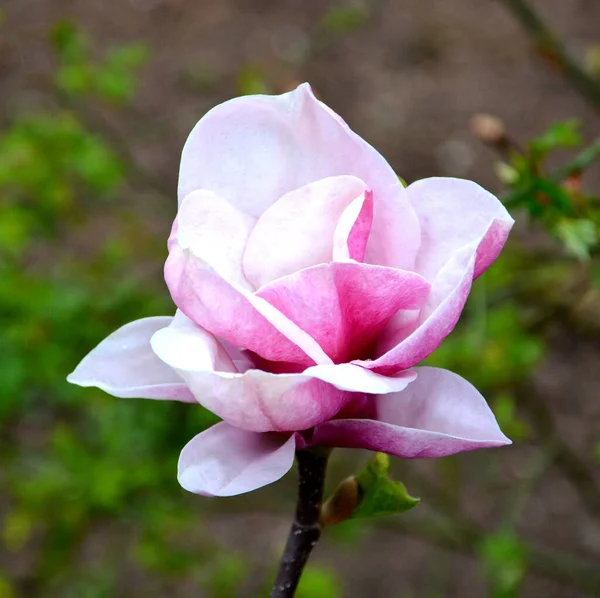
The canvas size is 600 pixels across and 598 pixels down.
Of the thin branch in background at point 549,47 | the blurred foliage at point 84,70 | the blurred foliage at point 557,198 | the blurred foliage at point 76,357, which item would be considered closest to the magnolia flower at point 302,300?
the blurred foliage at point 557,198

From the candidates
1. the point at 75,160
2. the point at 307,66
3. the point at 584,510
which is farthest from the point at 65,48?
the point at 307,66

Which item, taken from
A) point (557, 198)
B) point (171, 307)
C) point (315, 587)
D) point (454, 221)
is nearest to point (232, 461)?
point (454, 221)

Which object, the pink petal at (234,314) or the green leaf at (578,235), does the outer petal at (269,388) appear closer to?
the pink petal at (234,314)

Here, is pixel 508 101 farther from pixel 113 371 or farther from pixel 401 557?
pixel 113 371

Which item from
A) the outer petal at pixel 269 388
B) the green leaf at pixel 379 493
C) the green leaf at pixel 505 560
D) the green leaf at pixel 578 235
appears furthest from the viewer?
the green leaf at pixel 505 560

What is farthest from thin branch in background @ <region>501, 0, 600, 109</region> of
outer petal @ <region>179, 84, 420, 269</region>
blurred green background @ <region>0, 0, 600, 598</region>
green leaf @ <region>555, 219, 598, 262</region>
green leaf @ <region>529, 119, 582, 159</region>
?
outer petal @ <region>179, 84, 420, 269</region>

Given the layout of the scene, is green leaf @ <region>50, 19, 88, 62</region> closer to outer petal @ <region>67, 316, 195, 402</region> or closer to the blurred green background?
the blurred green background
